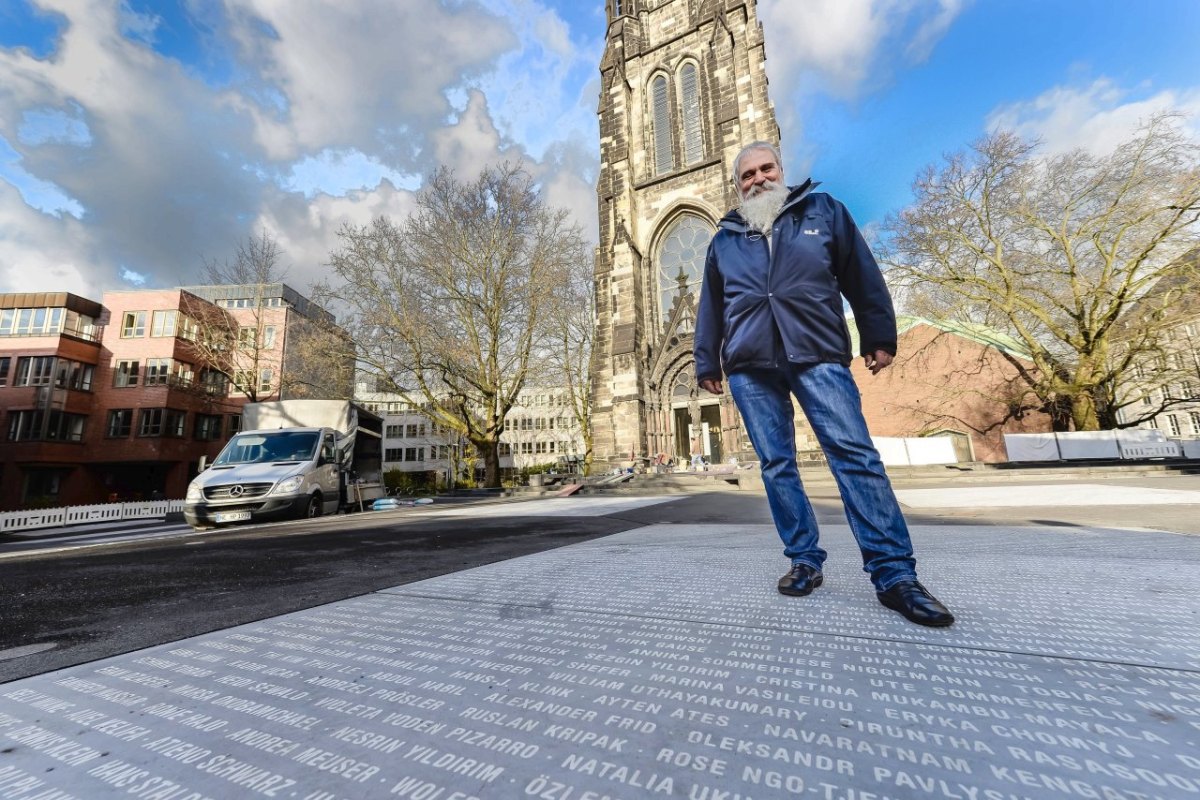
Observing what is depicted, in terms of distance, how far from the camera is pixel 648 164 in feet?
72.4

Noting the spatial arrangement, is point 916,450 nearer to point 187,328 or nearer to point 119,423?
point 187,328

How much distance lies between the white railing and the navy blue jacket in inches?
673

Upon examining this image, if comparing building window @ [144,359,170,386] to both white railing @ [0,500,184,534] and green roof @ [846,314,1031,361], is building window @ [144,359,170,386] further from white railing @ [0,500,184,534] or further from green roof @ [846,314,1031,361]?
green roof @ [846,314,1031,361]

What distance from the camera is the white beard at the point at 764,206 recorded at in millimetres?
2174

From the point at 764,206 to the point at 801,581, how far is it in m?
1.66

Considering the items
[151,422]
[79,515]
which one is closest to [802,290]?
[79,515]

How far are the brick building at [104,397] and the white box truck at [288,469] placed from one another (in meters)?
14.8

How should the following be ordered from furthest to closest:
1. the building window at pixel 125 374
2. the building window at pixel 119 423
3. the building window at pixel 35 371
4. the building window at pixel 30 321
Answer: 1. the building window at pixel 125 374
2. the building window at pixel 119 423
3. the building window at pixel 30 321
4. the building window at pixel 35 371

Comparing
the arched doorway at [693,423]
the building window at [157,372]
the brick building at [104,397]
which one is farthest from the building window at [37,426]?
the arched doorway at [693,423]

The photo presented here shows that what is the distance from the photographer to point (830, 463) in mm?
1988

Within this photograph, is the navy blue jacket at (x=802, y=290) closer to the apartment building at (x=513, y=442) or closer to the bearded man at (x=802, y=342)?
the bearded man at (x=802, y=342)

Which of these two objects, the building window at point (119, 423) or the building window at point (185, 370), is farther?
the building window at point (185, 370)

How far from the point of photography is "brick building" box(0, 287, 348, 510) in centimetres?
2456

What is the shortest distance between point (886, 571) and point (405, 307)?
18.1 m
